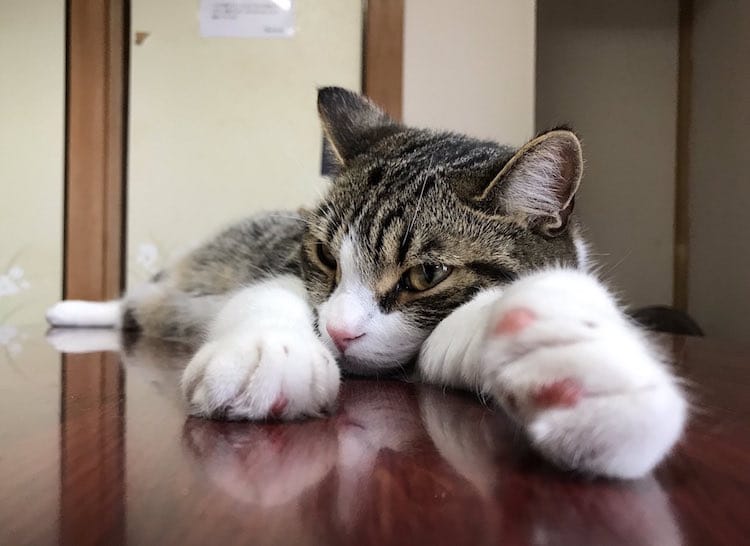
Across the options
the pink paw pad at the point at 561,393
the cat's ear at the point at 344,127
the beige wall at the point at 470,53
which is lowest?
the pink paw pad at the point at 561,393

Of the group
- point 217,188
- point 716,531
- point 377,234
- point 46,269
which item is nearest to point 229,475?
point 716,531

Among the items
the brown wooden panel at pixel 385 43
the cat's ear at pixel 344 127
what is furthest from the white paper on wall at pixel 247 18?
the cat's ear at pixel 344 127

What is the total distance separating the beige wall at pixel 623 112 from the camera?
102 inches

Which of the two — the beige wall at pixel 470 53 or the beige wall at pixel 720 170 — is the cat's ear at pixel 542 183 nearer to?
the beige wall at pixel 470 53

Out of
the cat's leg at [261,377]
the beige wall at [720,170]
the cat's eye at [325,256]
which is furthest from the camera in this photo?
the beige wall at [720,170]

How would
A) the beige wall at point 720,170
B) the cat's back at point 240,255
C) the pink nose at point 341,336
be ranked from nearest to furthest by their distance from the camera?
the pink nose at point 341,336
the cat's back at point 240,255
the beige wall at point 720,170

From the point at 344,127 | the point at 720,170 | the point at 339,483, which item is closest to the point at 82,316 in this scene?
the point at 344,127

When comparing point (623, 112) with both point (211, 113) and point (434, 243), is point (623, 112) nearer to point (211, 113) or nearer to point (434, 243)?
point (211, 113)

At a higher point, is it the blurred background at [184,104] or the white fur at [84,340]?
the blurred background at [184,104]

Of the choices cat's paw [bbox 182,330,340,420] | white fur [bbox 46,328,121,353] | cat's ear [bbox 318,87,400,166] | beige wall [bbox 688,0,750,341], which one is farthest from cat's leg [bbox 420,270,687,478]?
beige wall [bbox 688,0,750,341]

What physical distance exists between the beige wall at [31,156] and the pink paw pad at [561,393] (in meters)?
1.78

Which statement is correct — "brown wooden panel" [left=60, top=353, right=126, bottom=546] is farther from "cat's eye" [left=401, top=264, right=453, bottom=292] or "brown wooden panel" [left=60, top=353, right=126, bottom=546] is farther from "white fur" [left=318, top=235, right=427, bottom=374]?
"cat's eye" [left=401, top=264, right=453, bottom=292]

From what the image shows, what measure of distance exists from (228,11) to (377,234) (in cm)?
130

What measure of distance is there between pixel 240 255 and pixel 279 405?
80 cm
